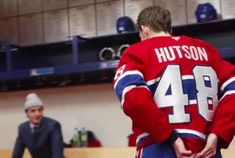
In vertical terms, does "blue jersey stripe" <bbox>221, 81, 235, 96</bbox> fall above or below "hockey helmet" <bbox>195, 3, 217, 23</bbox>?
below

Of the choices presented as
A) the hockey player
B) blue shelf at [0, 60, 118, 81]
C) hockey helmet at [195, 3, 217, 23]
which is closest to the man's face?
blue shelf at [0, 60, 118, 81]

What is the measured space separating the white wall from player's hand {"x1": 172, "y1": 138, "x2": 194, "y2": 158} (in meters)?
3.50

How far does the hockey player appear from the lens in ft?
6.12

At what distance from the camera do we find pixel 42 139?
4.07 metres

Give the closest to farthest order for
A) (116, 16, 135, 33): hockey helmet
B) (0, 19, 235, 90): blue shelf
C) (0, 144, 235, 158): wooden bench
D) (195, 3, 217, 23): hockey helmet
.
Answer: (0, 144, 235, 158): wooden bench
(195, 3, 217, 23): hockey helmet
(0, 19, 235, 90): blue shelf
(116, 16, 135, 33): hockey helmet

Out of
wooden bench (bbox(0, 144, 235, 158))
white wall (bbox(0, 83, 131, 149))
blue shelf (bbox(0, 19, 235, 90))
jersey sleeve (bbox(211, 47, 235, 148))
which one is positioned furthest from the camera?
white wall (bbox(0, 83, 131, 149))

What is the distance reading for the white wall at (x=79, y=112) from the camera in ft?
18.0

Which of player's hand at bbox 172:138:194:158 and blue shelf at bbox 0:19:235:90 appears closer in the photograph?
player's hand at bbox 172:138:194:158

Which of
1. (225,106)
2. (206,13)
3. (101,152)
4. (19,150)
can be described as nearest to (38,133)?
(19,150)

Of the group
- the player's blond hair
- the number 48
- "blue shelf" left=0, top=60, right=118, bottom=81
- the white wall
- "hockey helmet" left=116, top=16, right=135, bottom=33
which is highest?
"hockey helmet" left=116, top=16, right=135, bottom=33

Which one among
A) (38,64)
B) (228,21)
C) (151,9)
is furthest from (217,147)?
(38,64)

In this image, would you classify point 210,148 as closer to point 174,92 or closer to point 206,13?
point 174,92

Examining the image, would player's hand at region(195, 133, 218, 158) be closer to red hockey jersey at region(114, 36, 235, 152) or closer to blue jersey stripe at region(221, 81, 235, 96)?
red hockey jersey at region(114, 36, 235, 152)

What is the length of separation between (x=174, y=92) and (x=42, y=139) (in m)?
2.34
